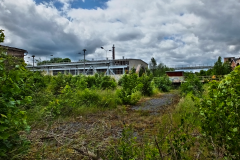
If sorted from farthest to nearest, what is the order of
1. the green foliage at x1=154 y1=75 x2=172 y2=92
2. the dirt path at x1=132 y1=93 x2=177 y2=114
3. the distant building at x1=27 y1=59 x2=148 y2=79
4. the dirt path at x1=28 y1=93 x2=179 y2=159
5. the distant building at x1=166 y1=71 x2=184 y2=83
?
the distant building at x1=27 y1=59 x2=148 y2=79 < the distant building at x1=166 y1=71 x2=184 y2=83 < the green foliage at x1=154 y1=75 x2=172 y2=92 < the dirt path at x1=132 y1=93 x2=177 y2=114 < the dirt path at x1=28 y1=93 x2=179 y2=159

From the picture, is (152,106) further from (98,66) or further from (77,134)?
(98,66)

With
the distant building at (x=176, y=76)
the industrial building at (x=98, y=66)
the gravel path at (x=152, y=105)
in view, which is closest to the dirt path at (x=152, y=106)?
the gravel path at (x=152, y=105)

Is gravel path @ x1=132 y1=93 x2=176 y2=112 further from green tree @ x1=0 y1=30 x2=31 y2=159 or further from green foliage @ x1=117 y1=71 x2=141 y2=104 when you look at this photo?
green tree @ x1=0 y1=30 x2=31 y2=159

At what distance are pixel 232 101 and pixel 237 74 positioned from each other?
528mm

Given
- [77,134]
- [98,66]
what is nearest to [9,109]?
[77,134]

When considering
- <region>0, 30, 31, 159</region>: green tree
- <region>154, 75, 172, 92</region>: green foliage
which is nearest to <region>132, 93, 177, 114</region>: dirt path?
<region>0, 30, 31, 159</region>: green tree

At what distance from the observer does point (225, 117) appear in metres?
2.06

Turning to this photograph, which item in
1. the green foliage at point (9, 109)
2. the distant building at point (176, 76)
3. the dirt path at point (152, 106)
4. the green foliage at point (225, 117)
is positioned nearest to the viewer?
the green foliage at point (9, 109)

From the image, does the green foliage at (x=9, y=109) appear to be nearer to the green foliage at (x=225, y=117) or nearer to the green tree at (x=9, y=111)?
the green tree at (x=9, y=111)

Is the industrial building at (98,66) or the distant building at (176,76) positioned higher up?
the industrial building at (98,66)

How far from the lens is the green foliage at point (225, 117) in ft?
6.25

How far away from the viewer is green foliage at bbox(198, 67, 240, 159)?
191 centimetres

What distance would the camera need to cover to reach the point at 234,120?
6.59 ft

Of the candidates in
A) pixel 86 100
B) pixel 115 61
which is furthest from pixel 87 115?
pixel 115 61
